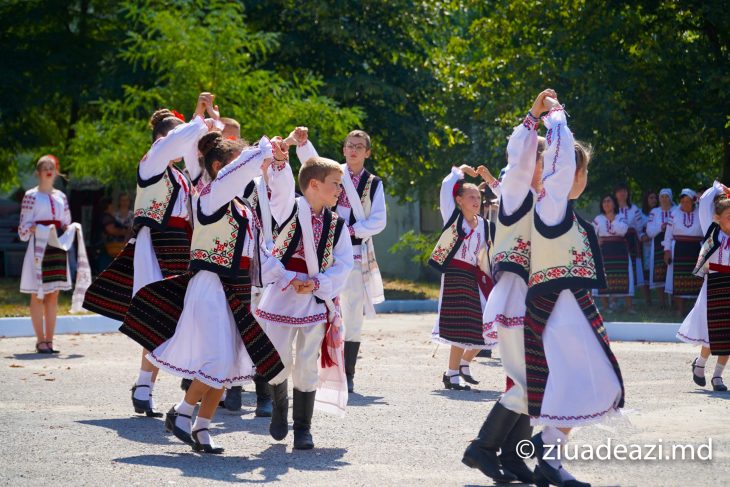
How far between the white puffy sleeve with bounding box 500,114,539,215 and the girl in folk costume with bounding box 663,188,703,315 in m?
11.2

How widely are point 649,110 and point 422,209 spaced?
1115 centimetres

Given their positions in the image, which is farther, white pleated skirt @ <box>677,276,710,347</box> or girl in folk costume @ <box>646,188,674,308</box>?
girl in folk costume @ <box>646,188,674,308</box>

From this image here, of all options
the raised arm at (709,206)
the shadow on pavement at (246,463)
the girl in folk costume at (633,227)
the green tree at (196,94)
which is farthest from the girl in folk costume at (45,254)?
the girl in folk costume at (633,227)

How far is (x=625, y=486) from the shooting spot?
5641mm

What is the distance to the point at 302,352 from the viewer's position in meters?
6.77

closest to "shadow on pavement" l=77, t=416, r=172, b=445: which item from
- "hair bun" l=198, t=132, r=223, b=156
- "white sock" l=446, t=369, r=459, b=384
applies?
"hair bun" l=198, t=132, r=223, b=156

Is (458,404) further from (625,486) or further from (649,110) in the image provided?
(649,110)

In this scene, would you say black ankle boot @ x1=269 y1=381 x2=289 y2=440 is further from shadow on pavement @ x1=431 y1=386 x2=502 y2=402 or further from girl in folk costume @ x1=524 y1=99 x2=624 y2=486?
shadow on pavement @ x1=431 y1=386 x2=502 y2=402

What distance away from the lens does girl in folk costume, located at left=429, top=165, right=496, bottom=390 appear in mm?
9891

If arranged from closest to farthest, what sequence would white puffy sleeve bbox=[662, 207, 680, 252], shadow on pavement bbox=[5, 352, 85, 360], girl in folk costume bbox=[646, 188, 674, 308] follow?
shadow on pavement bbox=[5, 352, 85, 360] → white puffy sleeve bbox=[662, 207, 680, 252] → girl in folk costume bbox=[646, 188, 674, 308]

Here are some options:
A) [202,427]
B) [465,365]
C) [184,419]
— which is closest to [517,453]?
[202,427]

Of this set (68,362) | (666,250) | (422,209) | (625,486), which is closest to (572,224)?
(625,486)

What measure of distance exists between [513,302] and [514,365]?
12.0 inches

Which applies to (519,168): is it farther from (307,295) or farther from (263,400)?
(263,400)
